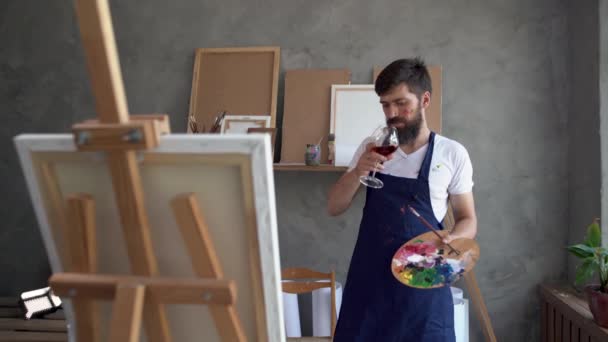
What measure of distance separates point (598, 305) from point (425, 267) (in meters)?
1.19

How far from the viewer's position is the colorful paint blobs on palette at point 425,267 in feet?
5.87

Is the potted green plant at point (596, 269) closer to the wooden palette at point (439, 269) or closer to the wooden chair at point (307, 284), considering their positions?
the wooden palette at point (439, 269)

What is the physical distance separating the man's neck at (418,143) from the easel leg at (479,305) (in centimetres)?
127

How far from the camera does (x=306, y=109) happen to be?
11.6 ft

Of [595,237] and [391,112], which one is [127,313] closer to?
[391,112]

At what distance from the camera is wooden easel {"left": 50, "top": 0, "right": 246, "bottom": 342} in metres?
1.12

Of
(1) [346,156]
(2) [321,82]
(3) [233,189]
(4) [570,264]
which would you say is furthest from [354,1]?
(3) [233,189]

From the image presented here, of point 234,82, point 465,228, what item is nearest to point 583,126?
point 465,228

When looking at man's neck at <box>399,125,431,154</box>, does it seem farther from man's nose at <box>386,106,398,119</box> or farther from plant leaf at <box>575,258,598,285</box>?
plant leaf at <box>575,258,598,285</box>

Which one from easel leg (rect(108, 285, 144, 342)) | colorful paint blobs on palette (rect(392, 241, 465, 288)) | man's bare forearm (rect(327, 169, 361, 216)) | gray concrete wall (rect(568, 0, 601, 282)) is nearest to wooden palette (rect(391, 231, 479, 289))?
colorful paint blobs on palette (rect(392, 241, 465, 288))

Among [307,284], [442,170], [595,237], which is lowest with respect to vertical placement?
[307,284]

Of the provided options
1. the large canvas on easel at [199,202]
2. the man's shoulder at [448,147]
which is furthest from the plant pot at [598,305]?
the large canvas on easel at [199,202]

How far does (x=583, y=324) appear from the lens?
8.77 ft

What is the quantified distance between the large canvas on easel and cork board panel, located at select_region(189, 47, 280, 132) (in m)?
2.27
